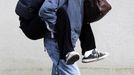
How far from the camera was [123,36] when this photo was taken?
291 inches

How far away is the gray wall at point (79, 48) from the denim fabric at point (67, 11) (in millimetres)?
2227

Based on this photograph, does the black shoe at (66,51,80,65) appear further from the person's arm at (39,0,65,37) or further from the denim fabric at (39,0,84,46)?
the person's arm at (39,0,65,37)

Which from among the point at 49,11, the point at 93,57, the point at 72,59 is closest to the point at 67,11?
the point at 49,11

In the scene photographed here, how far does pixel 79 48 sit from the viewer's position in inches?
285

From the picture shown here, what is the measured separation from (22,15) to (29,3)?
0.46 feet

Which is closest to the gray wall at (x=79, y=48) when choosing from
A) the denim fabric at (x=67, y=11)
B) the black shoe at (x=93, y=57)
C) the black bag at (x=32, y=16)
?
the black shoe at (x=93, y=57)

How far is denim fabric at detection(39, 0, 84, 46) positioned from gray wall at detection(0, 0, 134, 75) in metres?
2.23

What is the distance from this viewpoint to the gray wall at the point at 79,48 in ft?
23.7

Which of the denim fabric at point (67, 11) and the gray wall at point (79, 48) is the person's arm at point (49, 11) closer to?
the denim fabric at point (67, 11)

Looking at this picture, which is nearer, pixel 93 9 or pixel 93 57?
pixel 93 9

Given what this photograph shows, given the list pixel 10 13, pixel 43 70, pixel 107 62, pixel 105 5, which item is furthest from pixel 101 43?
pixel 105 5

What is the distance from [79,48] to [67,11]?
2.30m

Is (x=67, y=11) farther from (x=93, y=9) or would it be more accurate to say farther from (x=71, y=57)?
(x=71, y=57)

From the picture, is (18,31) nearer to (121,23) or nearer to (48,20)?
(121,23)
